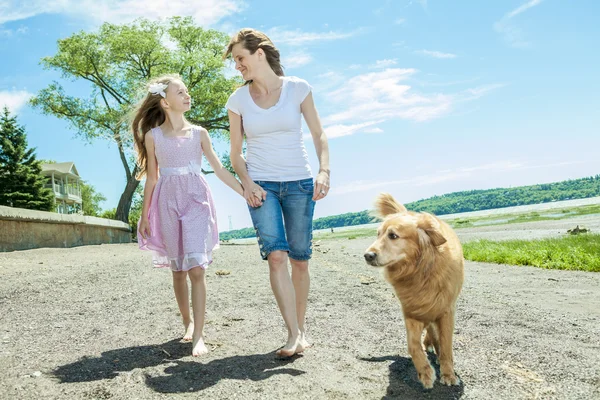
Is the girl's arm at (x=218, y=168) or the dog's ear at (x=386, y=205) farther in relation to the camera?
the girl's arm at (x=218, y=168)

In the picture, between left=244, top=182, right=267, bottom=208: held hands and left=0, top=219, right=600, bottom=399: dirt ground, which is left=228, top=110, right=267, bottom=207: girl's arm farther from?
left=0, top=219, right=600, bottom=399: dirt ground

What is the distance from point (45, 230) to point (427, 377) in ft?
47.5

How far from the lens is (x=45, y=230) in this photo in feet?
51.2

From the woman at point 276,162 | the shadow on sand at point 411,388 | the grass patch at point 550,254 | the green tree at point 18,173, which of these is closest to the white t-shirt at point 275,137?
the woman at point 276,162

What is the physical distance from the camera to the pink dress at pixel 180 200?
15.7ft

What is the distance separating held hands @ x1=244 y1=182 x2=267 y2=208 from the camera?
4.12 m

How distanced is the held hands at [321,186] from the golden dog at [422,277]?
2.28ft

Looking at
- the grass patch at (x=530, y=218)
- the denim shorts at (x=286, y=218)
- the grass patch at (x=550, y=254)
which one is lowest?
the grass patch at (x=530, y=218)

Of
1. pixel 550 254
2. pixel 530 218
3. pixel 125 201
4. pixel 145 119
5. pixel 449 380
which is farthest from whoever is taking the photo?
pixel 530 218

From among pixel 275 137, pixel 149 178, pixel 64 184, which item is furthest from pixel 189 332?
pixel 64 184

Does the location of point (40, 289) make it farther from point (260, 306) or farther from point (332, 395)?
point (332, 395)

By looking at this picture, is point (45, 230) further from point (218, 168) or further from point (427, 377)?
point (427, 377)

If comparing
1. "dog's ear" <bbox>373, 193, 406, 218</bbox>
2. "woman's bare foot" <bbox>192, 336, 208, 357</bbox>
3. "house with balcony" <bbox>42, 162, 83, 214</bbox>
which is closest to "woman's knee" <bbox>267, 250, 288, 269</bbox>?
"dog's ear" <bbox>373, 193, 406, 218</bbox>

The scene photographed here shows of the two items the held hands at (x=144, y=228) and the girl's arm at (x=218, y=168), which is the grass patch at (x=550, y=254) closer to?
the girl's arm at (x=218, y=168)
